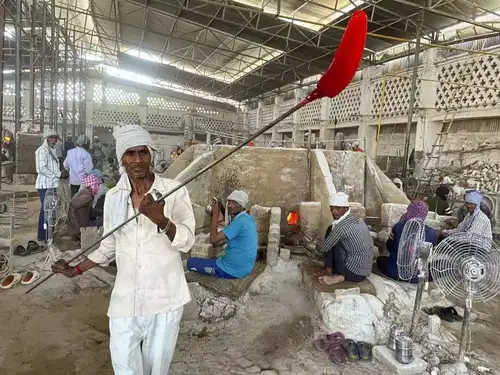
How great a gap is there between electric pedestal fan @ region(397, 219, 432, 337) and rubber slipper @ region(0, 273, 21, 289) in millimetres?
4282

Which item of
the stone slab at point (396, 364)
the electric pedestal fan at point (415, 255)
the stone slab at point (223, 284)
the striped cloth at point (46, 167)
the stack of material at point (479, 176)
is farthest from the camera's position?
the stack of material at point (479, 176)

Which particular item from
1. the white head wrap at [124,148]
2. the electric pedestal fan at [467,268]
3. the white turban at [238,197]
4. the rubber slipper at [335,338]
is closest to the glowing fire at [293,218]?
the white turban at [238,197]

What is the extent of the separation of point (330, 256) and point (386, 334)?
3.34ft

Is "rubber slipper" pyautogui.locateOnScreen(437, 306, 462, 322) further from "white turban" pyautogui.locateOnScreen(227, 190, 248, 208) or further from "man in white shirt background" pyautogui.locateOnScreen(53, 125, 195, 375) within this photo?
"man in white shirt background" pyautogui.locateOnScreen(53, 125, 195, 375)

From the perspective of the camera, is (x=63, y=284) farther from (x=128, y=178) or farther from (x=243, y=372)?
(x=128, y=178)

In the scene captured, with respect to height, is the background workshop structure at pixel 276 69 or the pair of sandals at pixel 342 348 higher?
the background workshop structure at pixel 276 69

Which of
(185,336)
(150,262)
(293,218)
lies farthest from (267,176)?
(150,262)

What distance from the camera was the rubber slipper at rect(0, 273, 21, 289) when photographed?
417 cm

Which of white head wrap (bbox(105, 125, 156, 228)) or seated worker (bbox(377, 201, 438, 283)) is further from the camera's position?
seated worker (bbox(377, 201, 438, 283))

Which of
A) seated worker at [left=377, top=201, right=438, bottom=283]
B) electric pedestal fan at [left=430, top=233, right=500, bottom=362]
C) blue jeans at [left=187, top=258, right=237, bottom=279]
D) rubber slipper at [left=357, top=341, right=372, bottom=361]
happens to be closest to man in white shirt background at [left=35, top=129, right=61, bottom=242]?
blue jeans at [left=187, top=258, right=237, bottom=279]

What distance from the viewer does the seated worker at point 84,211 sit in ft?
16.9

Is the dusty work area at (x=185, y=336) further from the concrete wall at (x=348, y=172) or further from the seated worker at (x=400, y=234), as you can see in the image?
the concrete wall at (x=348, y=172)

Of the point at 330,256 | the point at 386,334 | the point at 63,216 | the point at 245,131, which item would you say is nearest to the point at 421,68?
the point at 330,256

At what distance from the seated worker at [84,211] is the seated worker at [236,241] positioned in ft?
6.43
